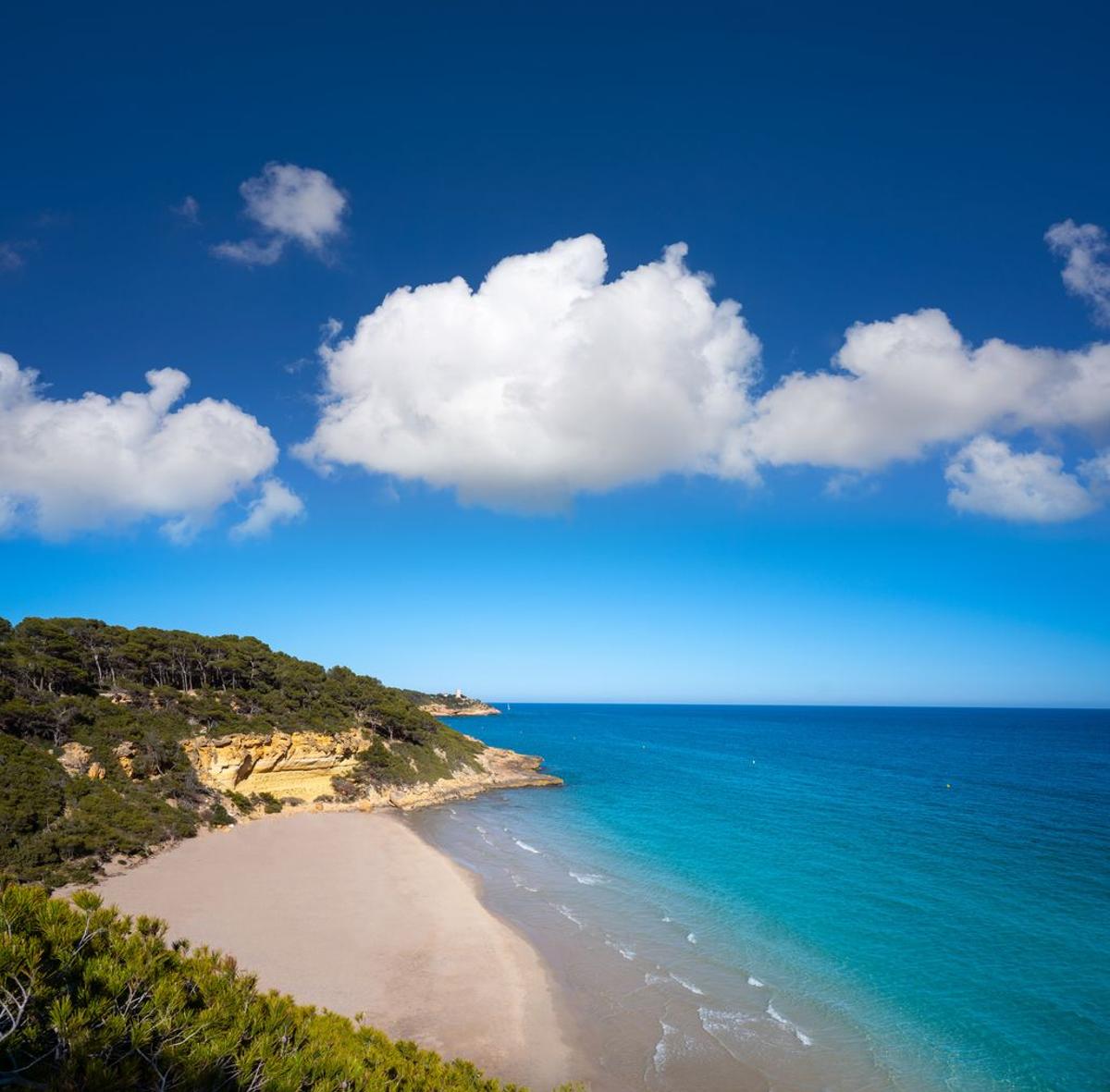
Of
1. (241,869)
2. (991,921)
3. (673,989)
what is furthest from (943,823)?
(241,869)

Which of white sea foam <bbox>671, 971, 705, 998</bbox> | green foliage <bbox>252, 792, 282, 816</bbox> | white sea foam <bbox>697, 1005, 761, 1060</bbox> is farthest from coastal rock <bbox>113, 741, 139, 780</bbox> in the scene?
white sea foam <bbox>697, 1005, 761, 1060</bbox>

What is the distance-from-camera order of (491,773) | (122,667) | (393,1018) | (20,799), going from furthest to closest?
1. (491,773)
2. (122,667)
3. (20,799)
4. (393,1018)

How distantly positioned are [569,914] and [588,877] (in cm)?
542

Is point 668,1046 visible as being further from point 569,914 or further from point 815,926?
point 815,926

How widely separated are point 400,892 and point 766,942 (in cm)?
1567

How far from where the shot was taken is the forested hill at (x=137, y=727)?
27188 mm

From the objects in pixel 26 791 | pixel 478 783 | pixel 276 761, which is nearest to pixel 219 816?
pixel 276 761

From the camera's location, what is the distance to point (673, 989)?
19.0 m

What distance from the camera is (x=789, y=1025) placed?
1722 centimetres

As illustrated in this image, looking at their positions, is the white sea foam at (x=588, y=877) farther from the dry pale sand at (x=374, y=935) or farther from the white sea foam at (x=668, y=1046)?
the white sea foam at (x=668, y=1046)

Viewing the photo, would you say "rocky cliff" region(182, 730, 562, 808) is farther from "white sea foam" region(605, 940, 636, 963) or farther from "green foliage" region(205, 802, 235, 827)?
"white sea foam" region(605, 940, 636, 963)

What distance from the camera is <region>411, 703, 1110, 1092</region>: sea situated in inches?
626

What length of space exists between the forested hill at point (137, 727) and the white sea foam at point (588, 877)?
2058 centimetres

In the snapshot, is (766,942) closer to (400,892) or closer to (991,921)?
(991,921)
